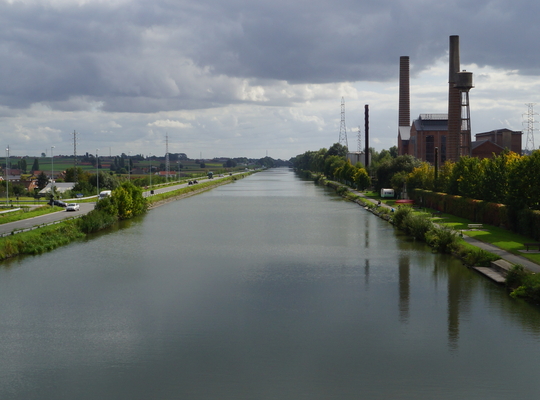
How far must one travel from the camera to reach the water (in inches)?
558

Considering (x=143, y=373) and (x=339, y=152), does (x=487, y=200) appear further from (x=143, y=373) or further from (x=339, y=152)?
(x=339, y=152)

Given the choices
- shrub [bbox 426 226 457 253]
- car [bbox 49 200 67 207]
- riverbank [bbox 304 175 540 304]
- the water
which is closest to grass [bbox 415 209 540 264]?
riverbank [bbox 304 175 540 304]

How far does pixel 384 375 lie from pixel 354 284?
942 cm

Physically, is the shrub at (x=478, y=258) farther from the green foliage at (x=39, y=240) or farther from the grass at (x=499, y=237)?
the green foliage at (x=39, y=240)

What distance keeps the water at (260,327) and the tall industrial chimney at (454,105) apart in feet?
119

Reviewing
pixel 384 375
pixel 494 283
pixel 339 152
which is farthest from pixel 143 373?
pixel 339 152

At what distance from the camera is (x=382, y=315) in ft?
64.0

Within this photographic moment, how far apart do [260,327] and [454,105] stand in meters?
53.3

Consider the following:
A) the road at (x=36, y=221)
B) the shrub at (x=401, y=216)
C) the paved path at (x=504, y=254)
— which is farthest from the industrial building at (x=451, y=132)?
the road at (x=36, y=221)

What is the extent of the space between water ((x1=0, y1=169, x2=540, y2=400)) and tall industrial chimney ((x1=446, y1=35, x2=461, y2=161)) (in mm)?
36296

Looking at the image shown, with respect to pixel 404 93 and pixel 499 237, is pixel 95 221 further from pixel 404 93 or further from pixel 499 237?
pixel 404 93

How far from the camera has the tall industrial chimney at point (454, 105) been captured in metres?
63.8

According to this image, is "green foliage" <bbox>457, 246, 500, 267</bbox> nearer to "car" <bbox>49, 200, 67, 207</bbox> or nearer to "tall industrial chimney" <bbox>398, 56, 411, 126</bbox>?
"car" <bbox>49, 200, 67, 207</bbox>

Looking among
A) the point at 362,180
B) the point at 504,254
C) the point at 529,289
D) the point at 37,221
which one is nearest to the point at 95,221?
the point at 37,221
